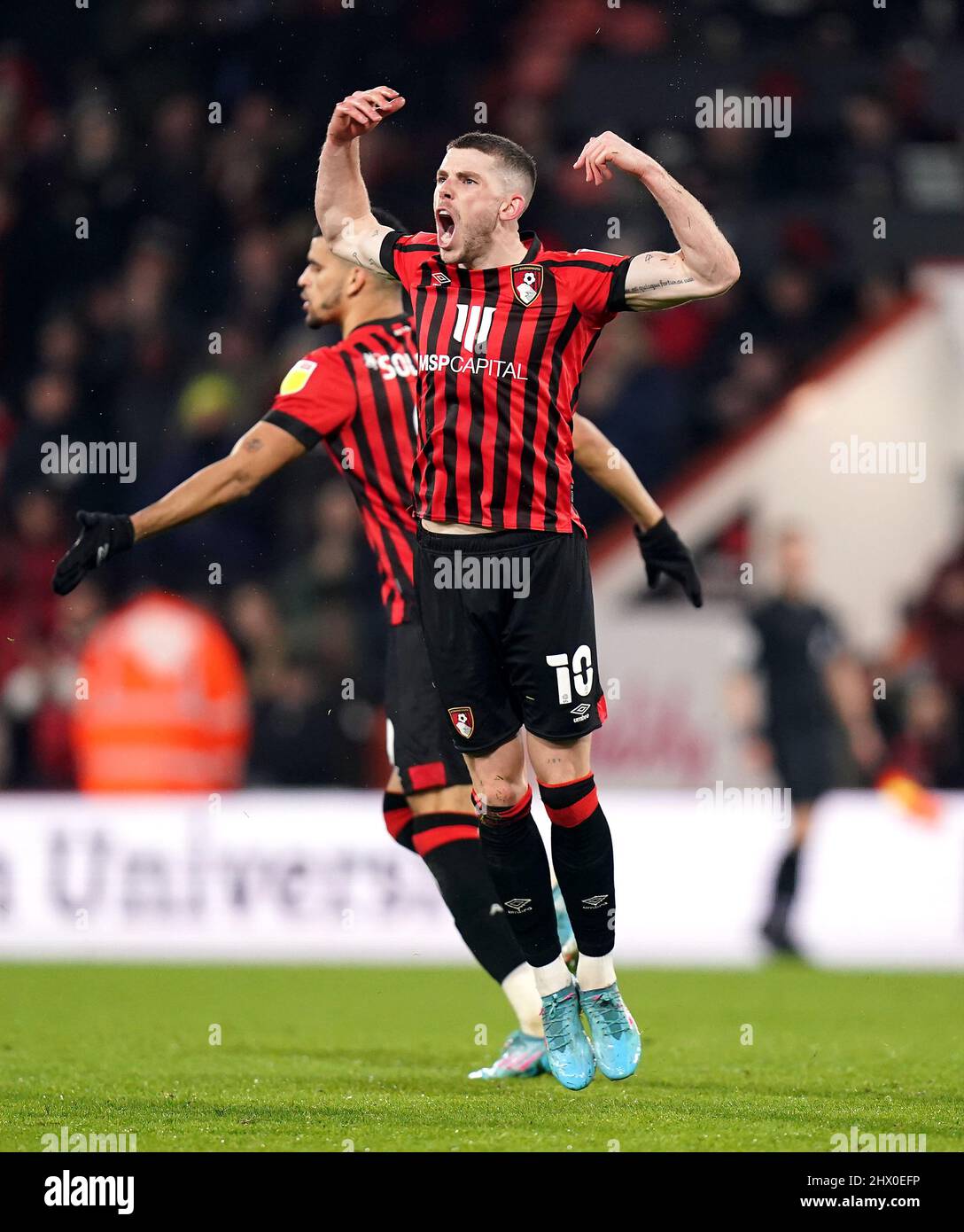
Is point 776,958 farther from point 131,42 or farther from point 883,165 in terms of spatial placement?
point 131,42

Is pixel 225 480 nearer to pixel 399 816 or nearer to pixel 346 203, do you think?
pixel 346 203

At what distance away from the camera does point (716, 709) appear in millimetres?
11977

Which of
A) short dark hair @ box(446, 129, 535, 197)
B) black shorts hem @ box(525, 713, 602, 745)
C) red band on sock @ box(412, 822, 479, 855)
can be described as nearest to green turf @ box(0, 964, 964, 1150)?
red band on sock @ box(412, 822, 479, 855)

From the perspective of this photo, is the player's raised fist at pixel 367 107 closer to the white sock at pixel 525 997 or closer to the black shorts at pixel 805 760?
the white sock at pixel 525 997

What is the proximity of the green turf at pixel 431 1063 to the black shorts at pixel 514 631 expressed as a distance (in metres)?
1.05

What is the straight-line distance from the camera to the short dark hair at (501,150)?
500 centimetres

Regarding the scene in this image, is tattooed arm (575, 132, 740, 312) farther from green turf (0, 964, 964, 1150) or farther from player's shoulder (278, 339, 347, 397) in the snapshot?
green turf (0, 964, 964, 1150)

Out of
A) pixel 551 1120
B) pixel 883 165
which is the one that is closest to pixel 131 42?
pixel 883 165

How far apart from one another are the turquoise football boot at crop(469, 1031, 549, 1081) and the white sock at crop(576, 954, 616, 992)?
0.70m

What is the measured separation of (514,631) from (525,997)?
4.80 feet

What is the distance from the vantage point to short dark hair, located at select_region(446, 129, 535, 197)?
5.00 meters

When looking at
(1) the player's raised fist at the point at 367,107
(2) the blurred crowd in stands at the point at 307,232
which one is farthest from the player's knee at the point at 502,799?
(2) the blurred crowd in stands at the point at 307,232

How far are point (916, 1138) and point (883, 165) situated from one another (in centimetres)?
989

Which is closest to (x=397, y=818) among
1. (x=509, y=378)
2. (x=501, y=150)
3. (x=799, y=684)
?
(x=509, y=378)
